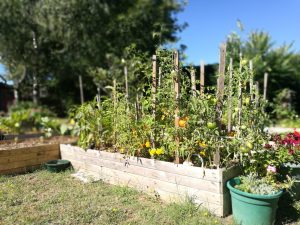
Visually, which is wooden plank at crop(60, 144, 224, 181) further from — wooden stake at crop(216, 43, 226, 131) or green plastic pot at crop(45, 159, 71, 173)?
wooden stake at crop(216, 43, 226, 131)

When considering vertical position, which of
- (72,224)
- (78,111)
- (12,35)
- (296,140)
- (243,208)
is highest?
(12,35)

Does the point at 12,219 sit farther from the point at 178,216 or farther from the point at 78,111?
the point at 78,111

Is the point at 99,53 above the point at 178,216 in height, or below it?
above

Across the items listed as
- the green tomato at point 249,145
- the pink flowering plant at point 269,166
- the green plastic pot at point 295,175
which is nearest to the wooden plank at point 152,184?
the pink flowering plant at point 269,166

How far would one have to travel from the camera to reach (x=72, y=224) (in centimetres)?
258

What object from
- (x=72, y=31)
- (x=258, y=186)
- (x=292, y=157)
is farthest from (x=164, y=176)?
(x=72, y=31)

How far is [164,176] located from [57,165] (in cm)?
188

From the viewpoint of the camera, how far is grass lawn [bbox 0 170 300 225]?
8.64ft

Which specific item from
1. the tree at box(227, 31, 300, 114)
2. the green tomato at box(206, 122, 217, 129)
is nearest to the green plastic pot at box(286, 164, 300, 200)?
the green tomato at box(206, 122, 217, 129)

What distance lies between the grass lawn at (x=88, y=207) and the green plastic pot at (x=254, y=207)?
0.62ft

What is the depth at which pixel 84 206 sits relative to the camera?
295 cm

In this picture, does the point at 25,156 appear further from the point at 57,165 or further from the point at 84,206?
the point at 84,206

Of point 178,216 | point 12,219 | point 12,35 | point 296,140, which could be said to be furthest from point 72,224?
point 12,35

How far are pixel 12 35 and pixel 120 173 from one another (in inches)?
366
